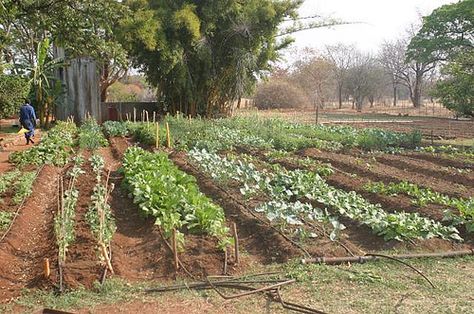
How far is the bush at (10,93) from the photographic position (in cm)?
1554

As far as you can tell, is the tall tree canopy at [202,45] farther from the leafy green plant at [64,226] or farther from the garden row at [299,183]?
the leafy green plant at [64,226]

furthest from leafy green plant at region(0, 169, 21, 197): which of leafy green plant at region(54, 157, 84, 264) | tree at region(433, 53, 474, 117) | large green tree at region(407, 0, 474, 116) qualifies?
large green tree at region(407, 0, 474, 116)

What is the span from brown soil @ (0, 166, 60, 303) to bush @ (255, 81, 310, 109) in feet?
118

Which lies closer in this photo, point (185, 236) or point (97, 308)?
point (97, 308)

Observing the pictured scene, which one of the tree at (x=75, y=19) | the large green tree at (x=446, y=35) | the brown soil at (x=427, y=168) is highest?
the large green tree at (x=446, y=35)

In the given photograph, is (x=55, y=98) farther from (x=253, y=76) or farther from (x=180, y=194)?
(x=180, y=194)

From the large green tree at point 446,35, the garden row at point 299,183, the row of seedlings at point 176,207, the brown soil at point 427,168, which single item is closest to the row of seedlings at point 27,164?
the row of seedlings at point 176,207

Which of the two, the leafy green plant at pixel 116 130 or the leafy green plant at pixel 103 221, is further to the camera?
the leafy green plant at pixel 116 130

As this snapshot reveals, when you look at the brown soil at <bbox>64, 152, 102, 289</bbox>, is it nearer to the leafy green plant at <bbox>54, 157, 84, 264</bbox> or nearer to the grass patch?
the leafy green plant at <bbox>54, 157, 84, 264</bbox>

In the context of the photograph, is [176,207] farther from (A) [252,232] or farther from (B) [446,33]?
(B) [446,33]

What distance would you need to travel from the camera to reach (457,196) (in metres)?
8.52

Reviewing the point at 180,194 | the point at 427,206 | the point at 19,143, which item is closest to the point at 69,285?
the point at 180,194

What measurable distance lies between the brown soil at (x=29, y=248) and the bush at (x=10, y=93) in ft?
27.3

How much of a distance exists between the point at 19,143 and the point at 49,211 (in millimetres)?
9158
